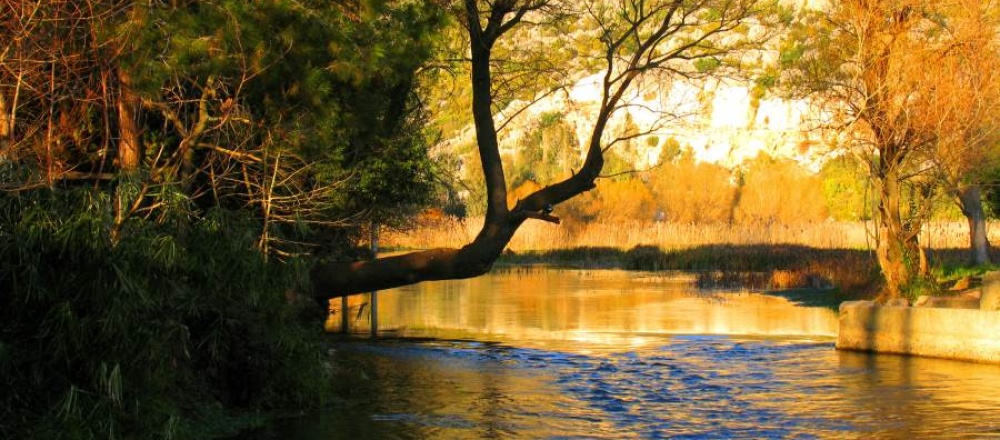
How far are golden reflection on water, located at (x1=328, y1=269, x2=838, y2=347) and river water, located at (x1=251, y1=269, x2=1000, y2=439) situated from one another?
0.09 metres

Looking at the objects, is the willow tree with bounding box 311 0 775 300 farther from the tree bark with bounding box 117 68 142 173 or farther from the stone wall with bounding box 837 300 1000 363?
the stone wall with bounding box 837 300 1000 363

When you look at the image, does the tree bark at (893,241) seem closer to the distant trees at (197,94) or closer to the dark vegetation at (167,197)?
the dark vegetation at (167,197)

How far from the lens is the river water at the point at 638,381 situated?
48.9 feet

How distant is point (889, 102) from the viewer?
26516mm

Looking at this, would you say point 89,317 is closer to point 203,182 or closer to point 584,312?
point 203,182

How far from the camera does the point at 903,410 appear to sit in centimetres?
1585

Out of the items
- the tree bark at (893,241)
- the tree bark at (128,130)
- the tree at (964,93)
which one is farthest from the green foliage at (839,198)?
the tree bark at (128,130)

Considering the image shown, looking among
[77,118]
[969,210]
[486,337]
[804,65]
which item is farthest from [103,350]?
[969,210]

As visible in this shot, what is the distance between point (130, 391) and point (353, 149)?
9.87 metres

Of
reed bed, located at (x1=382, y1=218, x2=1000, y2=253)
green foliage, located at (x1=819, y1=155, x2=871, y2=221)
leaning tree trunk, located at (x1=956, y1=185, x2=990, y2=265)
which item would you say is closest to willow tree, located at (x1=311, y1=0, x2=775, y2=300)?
leaning tree trunk, located at (x1=956, y1=185, x2=990, y2=265)

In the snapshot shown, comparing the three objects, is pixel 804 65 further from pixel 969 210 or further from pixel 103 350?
pixel 103 350

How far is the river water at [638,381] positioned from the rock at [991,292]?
3.33ft

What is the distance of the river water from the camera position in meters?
14.9

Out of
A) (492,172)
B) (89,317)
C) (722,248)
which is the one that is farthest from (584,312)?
(89,317)
